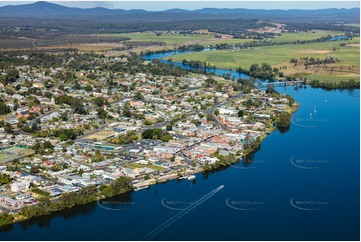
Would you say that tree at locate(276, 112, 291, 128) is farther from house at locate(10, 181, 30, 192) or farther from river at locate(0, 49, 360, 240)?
house at locate(10, 181, 30, 192)

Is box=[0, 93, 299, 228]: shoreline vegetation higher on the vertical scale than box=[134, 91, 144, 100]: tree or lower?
lower

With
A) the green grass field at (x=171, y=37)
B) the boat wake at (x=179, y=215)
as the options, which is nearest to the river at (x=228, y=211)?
the boat wake at (x=179, y=215)

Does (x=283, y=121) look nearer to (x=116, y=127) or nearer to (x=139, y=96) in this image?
(x=116, y=127)

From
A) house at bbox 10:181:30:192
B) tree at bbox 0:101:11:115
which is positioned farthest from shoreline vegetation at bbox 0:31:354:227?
tree at bbox 0:101:11:115

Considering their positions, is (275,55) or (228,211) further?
(275,55)

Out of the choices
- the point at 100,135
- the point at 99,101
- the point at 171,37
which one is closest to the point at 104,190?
the point at 100,135

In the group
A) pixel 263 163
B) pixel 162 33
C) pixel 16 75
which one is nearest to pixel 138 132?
pixel 263 163
